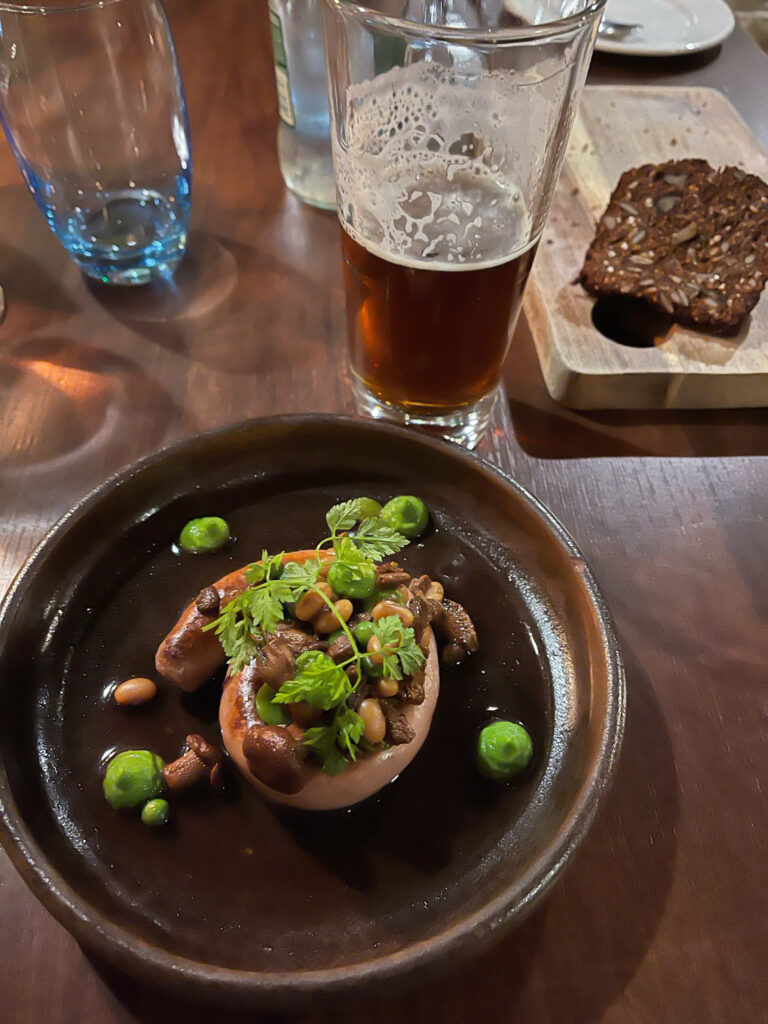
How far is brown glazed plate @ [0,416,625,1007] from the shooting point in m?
0.58

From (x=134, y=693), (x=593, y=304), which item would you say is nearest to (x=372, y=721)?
(x=134, y=693)

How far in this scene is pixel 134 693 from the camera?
72 centimetres

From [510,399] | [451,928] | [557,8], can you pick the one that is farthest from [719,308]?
[451,928]

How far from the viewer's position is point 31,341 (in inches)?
46.7

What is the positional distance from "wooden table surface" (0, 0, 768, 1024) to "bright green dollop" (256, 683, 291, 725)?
0.22 metres

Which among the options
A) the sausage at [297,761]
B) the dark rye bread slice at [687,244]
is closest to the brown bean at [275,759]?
the sausage at [297,761]

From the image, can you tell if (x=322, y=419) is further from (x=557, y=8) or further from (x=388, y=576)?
(x=557, y=8)

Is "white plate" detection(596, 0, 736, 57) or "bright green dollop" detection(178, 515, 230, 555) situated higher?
"white plate" detection(596, 0, 736, 57)

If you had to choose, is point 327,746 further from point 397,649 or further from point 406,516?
point 406,516

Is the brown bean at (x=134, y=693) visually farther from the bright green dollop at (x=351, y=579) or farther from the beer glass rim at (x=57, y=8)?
the beer glass rim at (x=57, y=8)

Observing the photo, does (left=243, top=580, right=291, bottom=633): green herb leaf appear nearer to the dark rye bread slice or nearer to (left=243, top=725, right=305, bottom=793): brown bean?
(left=243, top=725, right=305, bottom=793): brown bean

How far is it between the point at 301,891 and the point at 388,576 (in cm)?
29

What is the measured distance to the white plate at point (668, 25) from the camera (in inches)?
68.8

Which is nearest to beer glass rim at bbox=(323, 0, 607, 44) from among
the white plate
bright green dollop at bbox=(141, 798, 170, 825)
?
bright green dollop at bbox=(141, 798, 170, 825)
